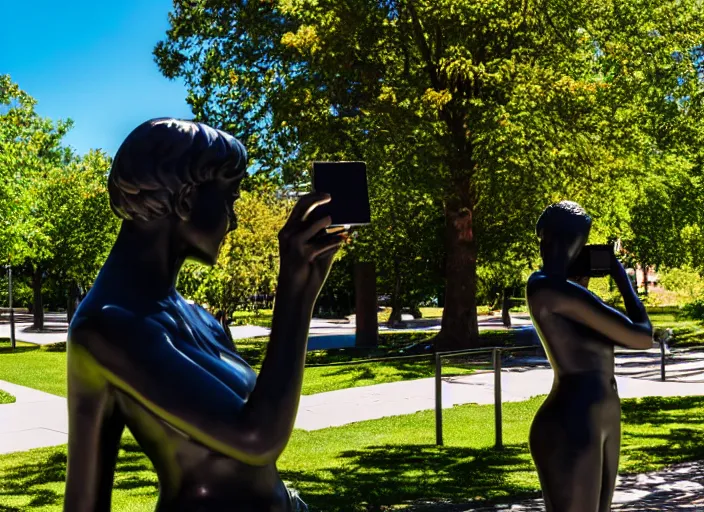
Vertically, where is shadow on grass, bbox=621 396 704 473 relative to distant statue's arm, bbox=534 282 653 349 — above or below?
below

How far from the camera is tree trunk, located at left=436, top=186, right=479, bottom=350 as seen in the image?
21.5 metres

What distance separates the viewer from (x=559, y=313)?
3916mm

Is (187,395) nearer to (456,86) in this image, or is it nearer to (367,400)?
(367,400)

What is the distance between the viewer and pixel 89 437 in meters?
1.50

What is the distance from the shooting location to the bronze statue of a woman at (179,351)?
1400mm

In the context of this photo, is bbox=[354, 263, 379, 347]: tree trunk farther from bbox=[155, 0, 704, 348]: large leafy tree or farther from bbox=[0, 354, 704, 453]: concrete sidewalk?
bbox=[0, 354, 704, 453]: concrete sidewalk

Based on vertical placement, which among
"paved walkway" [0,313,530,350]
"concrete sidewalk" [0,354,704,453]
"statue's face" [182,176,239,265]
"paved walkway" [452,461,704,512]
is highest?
"statue's face" [182,176,239,265]

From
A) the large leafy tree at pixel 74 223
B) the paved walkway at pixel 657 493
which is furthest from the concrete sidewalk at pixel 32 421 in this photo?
the large leafy tree at pixel 74 223

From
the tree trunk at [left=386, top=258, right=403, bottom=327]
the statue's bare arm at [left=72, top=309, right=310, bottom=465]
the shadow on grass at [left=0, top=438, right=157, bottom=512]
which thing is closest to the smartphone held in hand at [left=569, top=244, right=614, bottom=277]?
the statue's bare arm at [left=72, top=309, right=310, bottom=465]

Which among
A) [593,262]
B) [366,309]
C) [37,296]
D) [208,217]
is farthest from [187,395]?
[37,296]

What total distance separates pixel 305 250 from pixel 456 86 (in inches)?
723

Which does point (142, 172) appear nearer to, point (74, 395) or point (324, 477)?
point (74, 395)

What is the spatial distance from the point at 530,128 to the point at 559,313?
44.8 ft

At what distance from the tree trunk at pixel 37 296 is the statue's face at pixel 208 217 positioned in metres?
33.8
